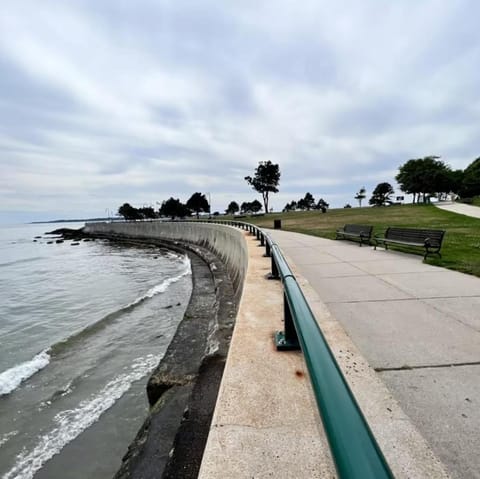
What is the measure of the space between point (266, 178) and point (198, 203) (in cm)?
3714

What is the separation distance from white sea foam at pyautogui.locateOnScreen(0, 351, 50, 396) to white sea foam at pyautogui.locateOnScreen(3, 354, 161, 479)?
1848 millimetres

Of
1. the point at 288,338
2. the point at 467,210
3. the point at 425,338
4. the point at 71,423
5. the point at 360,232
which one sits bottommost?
the point at 71,423

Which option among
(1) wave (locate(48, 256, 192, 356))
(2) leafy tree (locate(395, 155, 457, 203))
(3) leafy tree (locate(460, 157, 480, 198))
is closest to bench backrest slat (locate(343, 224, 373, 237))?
(1) wave (locate(48, 256, 192, 356))

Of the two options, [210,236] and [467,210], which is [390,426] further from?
[467,210]

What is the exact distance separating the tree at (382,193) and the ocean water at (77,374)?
4397 inches

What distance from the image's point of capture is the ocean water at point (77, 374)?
178 inches

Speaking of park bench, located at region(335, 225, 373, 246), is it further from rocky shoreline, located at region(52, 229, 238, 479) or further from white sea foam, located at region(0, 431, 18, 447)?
white sea foam, located at region(0, 431, 18, 447)

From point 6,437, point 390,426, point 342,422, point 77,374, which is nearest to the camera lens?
point 342,422

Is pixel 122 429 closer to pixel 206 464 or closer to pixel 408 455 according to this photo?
pixel 206 464

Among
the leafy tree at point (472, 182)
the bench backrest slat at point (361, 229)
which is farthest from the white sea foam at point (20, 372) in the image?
the leafy tree at point (472, 182)

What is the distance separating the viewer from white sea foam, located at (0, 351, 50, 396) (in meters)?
6.47

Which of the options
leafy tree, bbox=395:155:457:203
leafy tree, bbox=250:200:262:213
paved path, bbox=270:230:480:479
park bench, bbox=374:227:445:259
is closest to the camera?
paved path, bbox=270:230:480:479

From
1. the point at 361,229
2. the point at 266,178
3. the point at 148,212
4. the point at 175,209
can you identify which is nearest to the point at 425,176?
the point at 266,178

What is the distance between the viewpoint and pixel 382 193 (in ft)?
375
